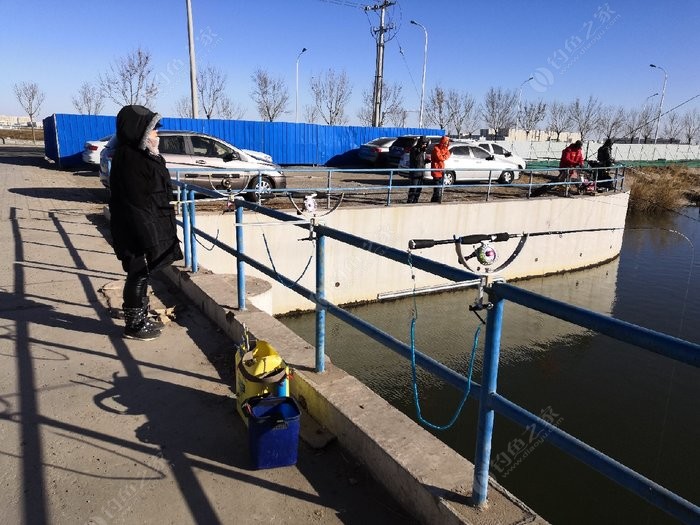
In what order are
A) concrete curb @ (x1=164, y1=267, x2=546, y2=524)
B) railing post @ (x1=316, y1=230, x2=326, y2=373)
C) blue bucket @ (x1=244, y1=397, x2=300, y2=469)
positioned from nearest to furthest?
concrete curb @ (x1=164, y1=267, x2=546, y2=524) < blue bucket @ (x1=244, y1=397, x2=300, y2=469) < railing post @ (x1=316, y1=230, x2=326, y2=373)

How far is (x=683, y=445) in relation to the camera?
22.2 feet

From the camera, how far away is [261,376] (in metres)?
2.87

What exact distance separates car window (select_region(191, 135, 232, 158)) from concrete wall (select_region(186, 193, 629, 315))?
223 cm

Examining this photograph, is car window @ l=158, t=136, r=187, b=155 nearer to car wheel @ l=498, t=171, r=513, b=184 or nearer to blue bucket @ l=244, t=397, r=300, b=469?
blue bucket @ l=244, t=397, r=300, b=469

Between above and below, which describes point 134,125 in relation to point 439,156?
above

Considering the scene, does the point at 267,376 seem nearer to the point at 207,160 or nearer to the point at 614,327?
the point at 614,327

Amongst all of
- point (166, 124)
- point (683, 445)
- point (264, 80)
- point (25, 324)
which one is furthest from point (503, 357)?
point (264, 80)

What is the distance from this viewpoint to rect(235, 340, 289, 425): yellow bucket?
2.86 metres

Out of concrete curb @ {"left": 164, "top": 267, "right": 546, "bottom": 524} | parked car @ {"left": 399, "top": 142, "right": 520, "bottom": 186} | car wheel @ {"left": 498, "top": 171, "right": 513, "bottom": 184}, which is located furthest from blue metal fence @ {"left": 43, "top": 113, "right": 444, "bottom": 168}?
concrete curb @ {"left": 164, "top": 267, "right": 546, "bottom": 524}

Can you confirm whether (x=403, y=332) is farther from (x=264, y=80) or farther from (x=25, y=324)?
(x=264, y=80)

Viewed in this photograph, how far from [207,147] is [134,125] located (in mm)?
8504

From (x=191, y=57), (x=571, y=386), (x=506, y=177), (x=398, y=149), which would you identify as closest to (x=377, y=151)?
(x=398, y=149)

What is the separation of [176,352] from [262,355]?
49.4 inches

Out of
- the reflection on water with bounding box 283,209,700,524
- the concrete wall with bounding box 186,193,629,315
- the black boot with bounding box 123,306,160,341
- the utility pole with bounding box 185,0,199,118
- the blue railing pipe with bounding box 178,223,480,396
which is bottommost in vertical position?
the reflection on water with bounding box 283,209,700,524
